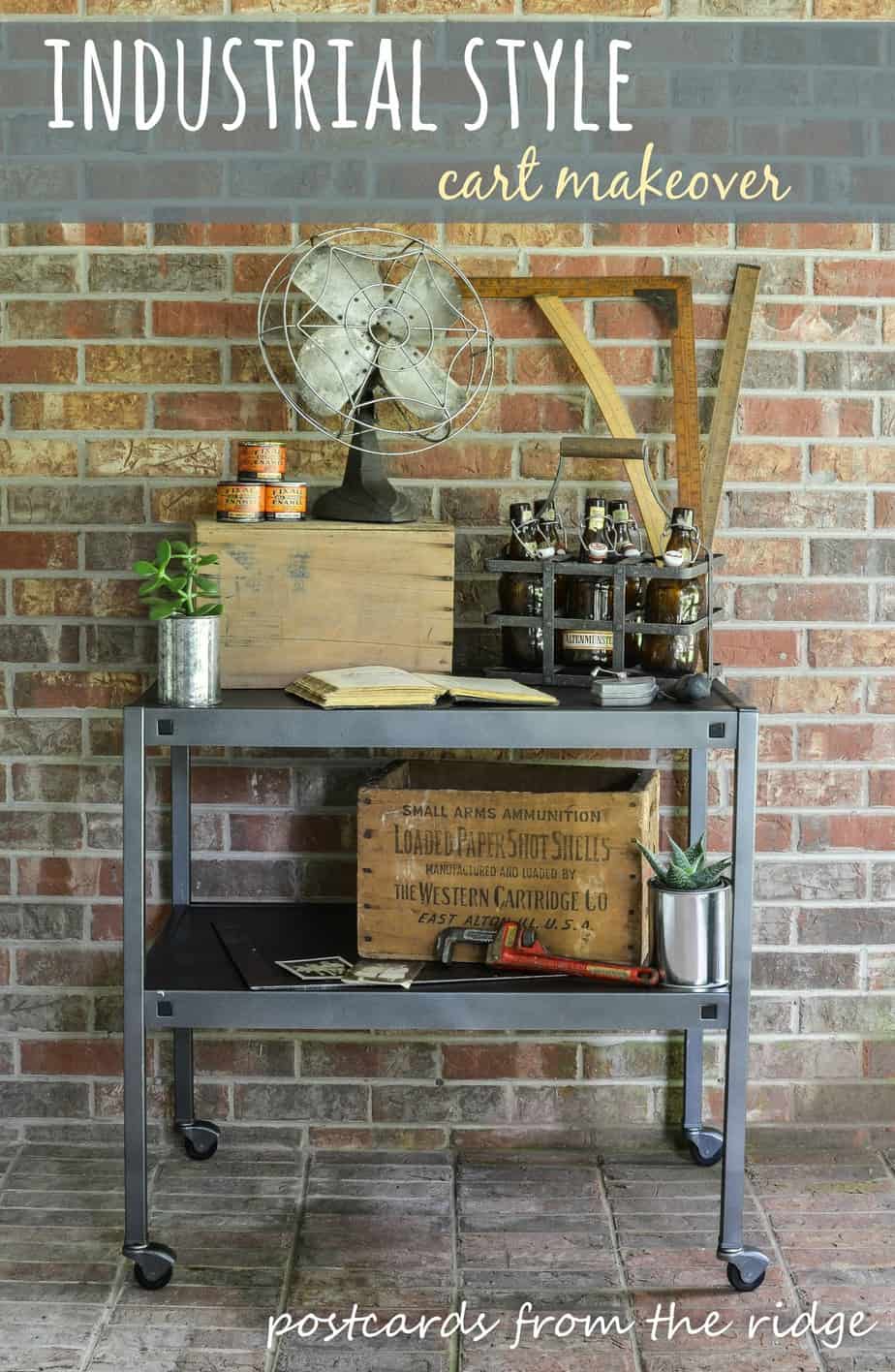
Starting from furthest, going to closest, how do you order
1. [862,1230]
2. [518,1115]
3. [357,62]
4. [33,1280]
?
1. [518,1115]
2. [357,62]
3. [862,1230]
4. [33,1280]

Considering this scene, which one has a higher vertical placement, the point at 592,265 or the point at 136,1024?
the point at 592,265

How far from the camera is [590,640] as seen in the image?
2.53 m

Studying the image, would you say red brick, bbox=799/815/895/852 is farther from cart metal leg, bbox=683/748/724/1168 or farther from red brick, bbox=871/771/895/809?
cart metal leg, bbox=683/748/724/1168

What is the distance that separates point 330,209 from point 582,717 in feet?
3.83

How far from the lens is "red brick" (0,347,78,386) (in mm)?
2834

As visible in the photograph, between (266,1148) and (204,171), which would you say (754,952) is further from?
(204,171)

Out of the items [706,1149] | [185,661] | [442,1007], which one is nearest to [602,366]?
[185,661]

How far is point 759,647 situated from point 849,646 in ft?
0.58

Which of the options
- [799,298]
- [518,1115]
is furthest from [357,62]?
[518,1115]

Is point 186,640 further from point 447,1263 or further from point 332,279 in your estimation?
point 447,1263

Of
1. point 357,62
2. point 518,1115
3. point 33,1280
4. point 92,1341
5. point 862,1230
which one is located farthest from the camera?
point 518,1115

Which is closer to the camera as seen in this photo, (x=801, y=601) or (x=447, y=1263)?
(x=447, y=1263)

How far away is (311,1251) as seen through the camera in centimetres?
253

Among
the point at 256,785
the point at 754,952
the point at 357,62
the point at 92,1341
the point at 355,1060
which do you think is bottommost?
the point at 92,1341
